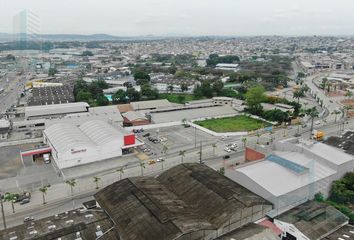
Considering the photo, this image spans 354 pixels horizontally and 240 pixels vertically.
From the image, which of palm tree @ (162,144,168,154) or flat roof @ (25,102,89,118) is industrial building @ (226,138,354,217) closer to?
palm tree @ (162,144,168,154)

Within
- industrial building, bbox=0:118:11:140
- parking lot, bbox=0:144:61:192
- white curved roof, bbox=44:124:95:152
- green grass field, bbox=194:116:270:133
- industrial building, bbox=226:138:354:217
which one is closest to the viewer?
industrial building, bbox=226:138:354:217

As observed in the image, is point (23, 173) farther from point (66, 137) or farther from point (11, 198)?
point (11, 198)

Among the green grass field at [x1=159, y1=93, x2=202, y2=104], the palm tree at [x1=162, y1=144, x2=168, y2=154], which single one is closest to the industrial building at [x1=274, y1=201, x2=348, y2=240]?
the palm tree at [x1=162, y1=144, x2=168, y2=154]

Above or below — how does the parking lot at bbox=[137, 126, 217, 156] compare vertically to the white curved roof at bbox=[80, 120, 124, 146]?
below

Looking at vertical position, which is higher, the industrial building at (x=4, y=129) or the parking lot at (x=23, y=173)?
the industrial building at (x=4, y=129)

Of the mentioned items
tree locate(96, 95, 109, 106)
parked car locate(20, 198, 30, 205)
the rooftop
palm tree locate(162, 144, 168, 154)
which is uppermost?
tree locate(96, 95, 109, 106)

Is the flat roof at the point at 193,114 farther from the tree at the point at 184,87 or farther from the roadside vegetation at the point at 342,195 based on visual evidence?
the roadside vegetation at the point at 342,195

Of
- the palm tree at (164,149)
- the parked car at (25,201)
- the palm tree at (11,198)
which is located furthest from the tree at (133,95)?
the palm tree at (11,198)

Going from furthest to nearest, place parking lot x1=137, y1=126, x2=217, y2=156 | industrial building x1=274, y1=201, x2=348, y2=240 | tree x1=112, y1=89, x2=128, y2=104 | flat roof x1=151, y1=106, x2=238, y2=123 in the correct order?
1. tree x1=112, y1=89, x2=128, y2=104
2. flat roof x1=151, y1=106, x2=238, y2=123
3. parking lot x1=137, y1=126, x2=217, y2=156
4. industrial building x1=274, y1=201, x2=348, y2=240

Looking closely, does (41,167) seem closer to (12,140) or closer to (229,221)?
(12,140)
